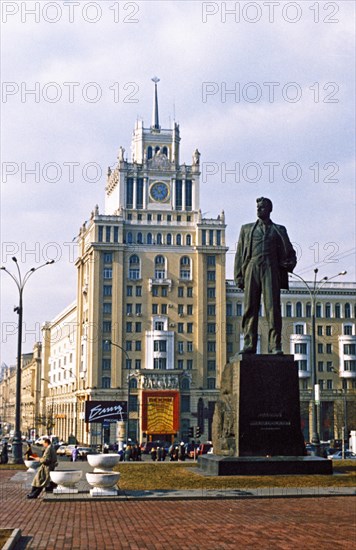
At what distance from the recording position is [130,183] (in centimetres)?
9400

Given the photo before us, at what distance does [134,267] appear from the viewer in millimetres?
91062

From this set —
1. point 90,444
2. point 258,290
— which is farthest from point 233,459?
point 90,444

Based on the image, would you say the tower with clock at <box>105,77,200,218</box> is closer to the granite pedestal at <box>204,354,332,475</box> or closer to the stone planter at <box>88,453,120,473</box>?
the granite pedestal at <box>204,354,332,475</box>

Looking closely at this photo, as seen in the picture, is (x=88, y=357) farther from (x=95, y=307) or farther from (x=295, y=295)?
(x=295, y=295)

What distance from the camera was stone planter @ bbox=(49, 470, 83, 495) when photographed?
18562 mm

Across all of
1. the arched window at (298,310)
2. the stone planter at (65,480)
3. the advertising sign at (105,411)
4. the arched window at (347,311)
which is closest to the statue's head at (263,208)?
the stone planter at (65,480)

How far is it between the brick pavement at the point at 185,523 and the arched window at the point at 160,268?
72.8m

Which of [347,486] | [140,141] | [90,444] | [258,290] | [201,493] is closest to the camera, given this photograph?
[201,493]

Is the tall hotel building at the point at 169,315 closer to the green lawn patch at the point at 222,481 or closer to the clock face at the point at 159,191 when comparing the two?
the clock face at the point at 159,191

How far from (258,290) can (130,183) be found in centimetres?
7312

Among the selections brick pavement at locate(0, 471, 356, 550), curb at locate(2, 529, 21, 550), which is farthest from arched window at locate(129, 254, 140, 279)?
curb at locate(2, 529, 21, 550)

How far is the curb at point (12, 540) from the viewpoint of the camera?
428 inches

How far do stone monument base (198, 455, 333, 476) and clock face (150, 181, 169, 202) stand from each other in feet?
246

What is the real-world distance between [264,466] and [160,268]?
71695 millimetres
